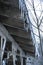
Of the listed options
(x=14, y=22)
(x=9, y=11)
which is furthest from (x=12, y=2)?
(x=14, y=22)

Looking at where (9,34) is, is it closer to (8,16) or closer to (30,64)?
(8,16)

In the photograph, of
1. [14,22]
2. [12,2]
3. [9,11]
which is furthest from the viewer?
[14,22]

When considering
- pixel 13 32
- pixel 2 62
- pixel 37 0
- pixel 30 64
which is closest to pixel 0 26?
pixel 13 32

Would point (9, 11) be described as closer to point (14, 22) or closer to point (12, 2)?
point (14, 22)

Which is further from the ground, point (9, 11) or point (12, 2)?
point (12, 2)

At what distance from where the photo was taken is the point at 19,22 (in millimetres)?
5207

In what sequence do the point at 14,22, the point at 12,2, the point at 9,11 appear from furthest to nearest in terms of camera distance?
the point at 14,22 → the point at 9,11 → the point at 12,2

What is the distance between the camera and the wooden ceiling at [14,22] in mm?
4746

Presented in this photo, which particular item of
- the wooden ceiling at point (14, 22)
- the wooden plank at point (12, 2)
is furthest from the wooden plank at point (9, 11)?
the wooden plank at point (12, 2)

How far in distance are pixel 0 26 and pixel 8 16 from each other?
0.60 meters

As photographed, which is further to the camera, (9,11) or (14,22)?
(14,22)

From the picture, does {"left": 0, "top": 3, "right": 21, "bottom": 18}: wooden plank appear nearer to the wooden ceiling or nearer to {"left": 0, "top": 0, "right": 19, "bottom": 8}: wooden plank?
the wooden ceiling

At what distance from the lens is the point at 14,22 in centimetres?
536

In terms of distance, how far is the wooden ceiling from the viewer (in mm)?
4746
